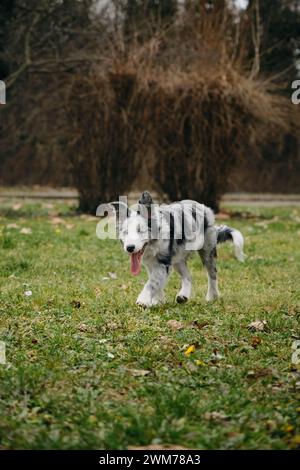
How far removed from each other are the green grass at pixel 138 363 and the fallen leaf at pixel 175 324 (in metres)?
0.06

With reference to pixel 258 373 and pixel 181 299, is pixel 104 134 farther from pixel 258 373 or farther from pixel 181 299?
pixel 258 373

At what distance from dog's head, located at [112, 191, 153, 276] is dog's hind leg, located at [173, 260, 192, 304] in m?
0.67

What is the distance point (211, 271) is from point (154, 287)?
952mm

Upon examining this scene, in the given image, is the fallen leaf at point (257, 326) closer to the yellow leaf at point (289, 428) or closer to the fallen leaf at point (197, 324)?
the fallen leaf at point (197, 324)

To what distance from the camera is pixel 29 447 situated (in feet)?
13.5

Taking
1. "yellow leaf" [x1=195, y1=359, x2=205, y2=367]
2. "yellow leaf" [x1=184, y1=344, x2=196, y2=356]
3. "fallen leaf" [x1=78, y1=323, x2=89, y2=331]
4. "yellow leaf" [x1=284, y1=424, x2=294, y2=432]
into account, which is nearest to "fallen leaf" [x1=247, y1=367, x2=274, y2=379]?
"yellow leaf" [x1=195, y1=359, x2=205, y2=367]

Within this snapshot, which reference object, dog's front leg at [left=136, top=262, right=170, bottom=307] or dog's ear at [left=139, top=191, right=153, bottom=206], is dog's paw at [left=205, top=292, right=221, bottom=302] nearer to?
dog's front leg at [left=136, top=262, right=170, bottom=307]

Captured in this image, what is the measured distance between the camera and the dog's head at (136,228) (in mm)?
7480

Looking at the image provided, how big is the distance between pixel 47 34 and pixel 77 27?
4.60 feet

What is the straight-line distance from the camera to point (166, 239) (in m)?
7.93

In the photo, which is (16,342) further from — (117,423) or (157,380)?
(117,423)

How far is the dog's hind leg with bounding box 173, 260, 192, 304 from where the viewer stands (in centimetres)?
807

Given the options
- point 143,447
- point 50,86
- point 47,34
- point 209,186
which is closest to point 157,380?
point 143,447

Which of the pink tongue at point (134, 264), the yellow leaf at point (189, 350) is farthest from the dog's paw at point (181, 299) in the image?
the yellow leaf at point (189, 350)
